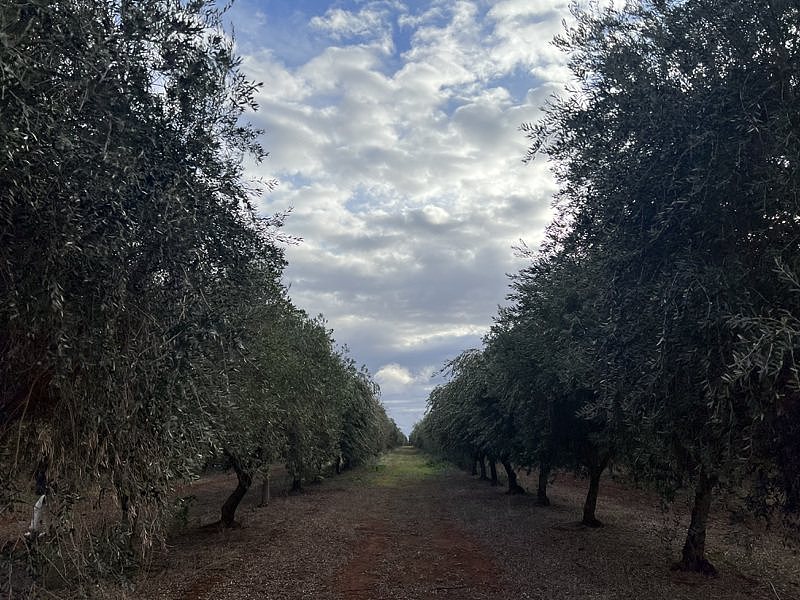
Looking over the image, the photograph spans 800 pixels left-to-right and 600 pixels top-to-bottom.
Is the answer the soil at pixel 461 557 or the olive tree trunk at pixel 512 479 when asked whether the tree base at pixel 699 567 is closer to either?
the soil at pixel 461 557

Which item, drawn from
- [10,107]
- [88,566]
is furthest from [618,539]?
[10,107]

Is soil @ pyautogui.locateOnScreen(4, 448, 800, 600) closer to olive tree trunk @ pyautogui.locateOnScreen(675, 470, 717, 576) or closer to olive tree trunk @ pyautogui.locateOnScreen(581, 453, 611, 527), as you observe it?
olive tree trunk @ pyautogui.locateOnScreen(675, 470, 717, 576)

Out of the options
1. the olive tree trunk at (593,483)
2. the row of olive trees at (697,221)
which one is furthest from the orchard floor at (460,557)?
the row of olive trees at (697,221)

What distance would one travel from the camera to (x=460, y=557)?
20875 millimetres

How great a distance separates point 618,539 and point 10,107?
23941mm

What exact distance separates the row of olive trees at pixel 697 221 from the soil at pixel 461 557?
6.17 feet

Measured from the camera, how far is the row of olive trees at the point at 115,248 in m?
6.28

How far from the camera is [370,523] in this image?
30.3m

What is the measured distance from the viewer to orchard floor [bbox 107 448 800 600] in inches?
624

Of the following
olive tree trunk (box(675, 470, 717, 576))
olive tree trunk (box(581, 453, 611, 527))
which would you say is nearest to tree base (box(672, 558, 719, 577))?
olive tree trunk (box(675, 470, 717, 576))

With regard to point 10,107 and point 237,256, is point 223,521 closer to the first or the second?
point 237,256

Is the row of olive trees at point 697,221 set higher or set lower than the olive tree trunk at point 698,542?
higher

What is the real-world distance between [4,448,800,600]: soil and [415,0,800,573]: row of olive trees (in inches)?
74.0

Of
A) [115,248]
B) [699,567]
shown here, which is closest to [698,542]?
[699,567]
